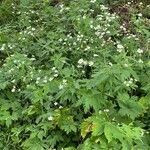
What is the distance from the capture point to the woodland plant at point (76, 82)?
18.7ft

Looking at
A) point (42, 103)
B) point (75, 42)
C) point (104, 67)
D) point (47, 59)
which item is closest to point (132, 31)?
point (75, 42)

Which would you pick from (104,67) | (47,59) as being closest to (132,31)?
(47,59)

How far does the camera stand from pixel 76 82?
6.05 meters

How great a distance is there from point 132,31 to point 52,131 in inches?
Result: 115

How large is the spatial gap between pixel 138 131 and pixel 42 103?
5.14 feet

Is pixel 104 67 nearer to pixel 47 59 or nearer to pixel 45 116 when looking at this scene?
pixel 45 116

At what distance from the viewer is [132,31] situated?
317 inches

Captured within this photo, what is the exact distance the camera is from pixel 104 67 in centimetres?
601

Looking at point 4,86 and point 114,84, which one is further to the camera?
point 4,86

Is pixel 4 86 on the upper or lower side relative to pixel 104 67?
lower

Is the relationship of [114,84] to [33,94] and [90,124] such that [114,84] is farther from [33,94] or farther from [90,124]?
[33,94]

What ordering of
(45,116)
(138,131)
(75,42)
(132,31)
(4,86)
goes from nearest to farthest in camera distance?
(138,131)
(45,116)
(4,86)
(75,42)
(132,31)

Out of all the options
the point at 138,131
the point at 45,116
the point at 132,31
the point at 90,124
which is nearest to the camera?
the point at 138,131

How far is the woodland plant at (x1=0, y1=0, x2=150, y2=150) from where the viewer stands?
18.7ft
